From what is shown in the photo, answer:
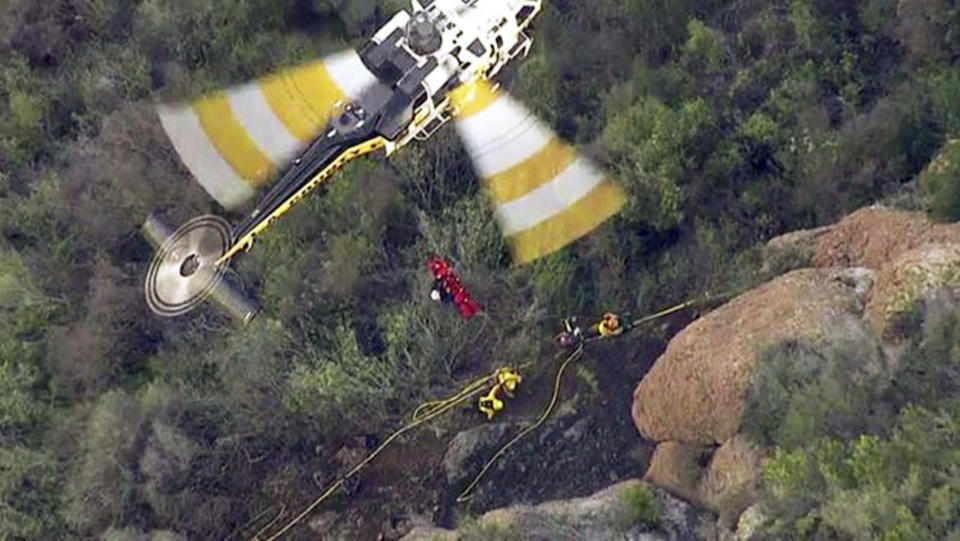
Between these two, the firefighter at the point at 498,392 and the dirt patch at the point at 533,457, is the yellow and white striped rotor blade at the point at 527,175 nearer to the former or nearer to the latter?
the firefighter at the point at 498,392

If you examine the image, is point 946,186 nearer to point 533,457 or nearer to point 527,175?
→ point 527,175

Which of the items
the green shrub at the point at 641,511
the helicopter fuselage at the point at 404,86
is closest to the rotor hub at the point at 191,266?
the helicopter fuselage at the point at 404,86

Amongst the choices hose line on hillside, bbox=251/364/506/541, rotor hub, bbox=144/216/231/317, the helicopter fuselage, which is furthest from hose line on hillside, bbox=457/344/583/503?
rotor hub, bbox=144/216/231/317

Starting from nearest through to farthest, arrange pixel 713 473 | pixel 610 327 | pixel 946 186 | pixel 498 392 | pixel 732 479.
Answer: pixel 732 479
pixel 713 473
pixel 946 186
pixel 498 392
pixel 610 327

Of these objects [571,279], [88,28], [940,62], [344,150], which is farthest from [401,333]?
[88,28]

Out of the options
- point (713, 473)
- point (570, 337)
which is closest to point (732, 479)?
point (713, 473)

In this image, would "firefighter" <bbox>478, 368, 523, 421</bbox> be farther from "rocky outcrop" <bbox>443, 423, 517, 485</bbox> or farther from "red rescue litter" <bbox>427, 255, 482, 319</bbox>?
"red rescue litter" <bbox>427, 255, 482, 319</bbox>
